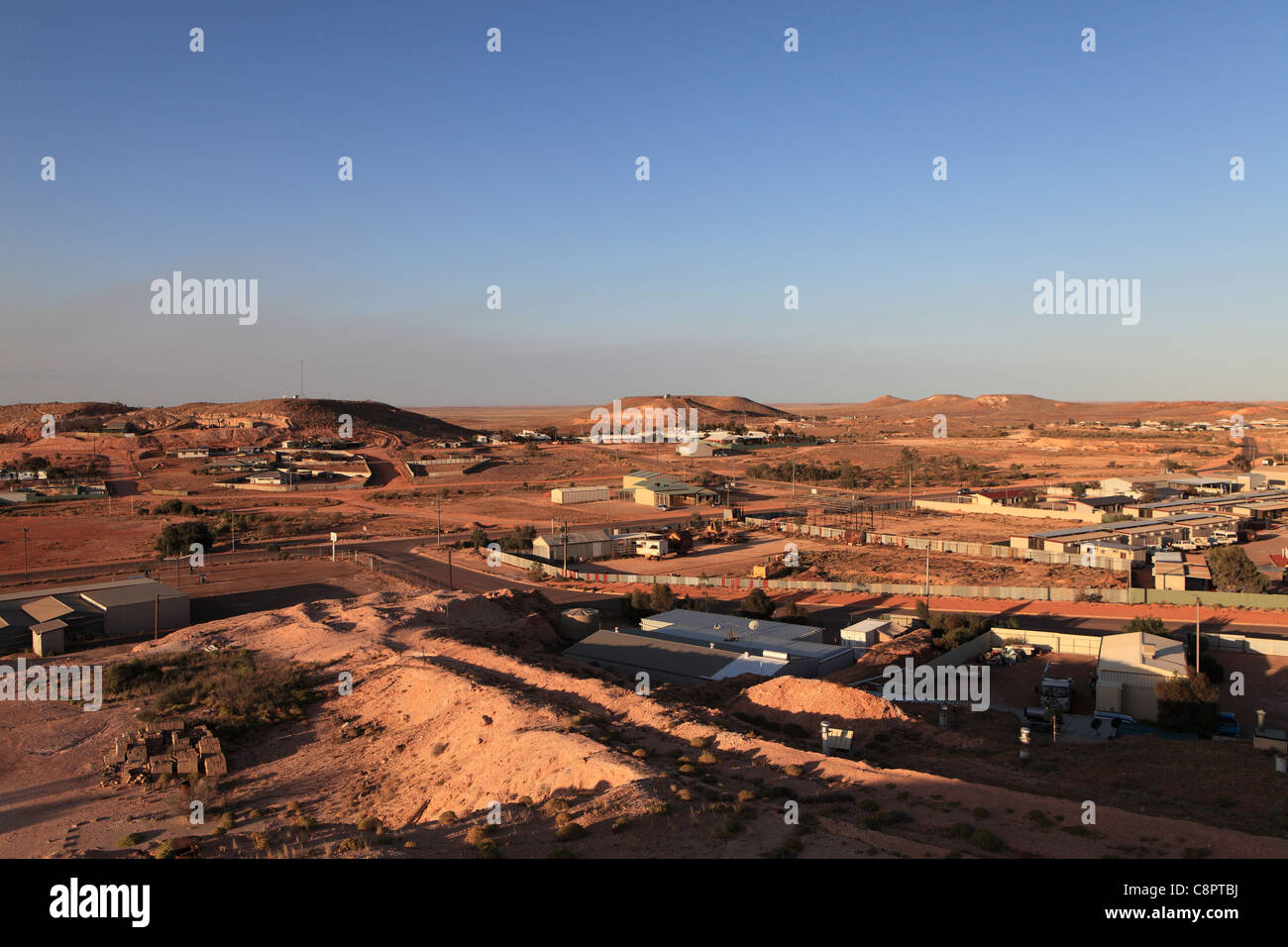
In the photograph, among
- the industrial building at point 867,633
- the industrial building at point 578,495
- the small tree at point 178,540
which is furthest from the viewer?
the industrial building at point 578,495

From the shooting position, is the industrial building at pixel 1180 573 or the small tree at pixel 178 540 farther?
the small tree at pixel 178 540

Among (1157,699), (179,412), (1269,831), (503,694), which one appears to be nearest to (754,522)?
(1157,699)

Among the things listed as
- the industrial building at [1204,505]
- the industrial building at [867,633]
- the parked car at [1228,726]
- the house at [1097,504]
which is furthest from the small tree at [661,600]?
the industrial building at [1204,505]

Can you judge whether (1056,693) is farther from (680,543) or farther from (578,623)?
(680,543)

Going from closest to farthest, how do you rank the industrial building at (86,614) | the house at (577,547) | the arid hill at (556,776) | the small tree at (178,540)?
the arid hill at (556,776) < the industrial building at (86,614) < the small tree at (178,540) < the house at (577,547)

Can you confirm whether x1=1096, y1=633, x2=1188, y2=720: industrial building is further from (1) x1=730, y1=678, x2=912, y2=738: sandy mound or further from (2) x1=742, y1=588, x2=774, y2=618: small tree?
(2) x1=742, y1=588, x2=774, y2=618: small tree

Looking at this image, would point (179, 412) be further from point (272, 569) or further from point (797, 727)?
point (797, 727)

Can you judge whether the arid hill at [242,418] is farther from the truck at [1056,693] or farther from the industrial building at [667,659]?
the truck at [1056,693]
